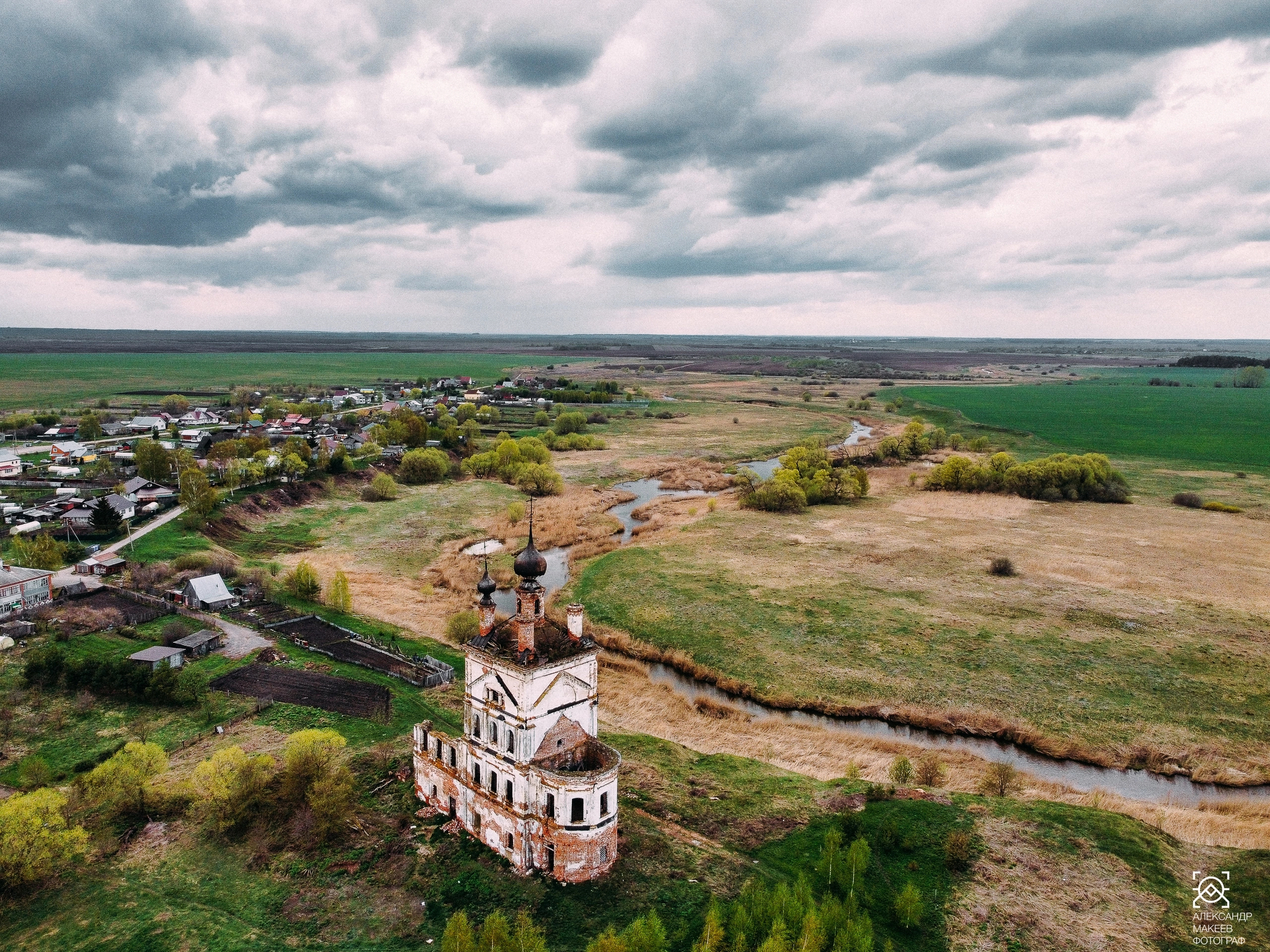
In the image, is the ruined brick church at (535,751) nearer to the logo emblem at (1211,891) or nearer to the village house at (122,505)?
Result: the logo emblem at (1211,891)

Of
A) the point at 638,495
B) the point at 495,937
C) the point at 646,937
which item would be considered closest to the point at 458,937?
the point at 495,937

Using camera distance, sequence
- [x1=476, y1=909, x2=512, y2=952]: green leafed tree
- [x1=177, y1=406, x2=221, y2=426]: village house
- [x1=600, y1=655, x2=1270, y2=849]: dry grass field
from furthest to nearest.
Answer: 1. [x1=177, y1=406, x2=221, y2=426]: village house
2. [x1=600, y1=655, x2=1270, y2=849]: dry grass field
3. [x1=476, y1=909, x2=512, y2=952]: green leafed tree

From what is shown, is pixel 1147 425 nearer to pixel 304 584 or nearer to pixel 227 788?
pixel 304 584

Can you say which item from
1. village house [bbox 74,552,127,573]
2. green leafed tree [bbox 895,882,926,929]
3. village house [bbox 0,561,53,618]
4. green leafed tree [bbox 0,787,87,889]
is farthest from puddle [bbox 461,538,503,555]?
green leafed tree [bbox 895,882,926,929]

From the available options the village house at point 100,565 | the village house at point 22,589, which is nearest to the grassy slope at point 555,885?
the village house at point 22,589

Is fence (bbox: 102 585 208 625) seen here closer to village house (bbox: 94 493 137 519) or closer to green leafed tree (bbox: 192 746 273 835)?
village house (bbox: 94 493 137 519)
